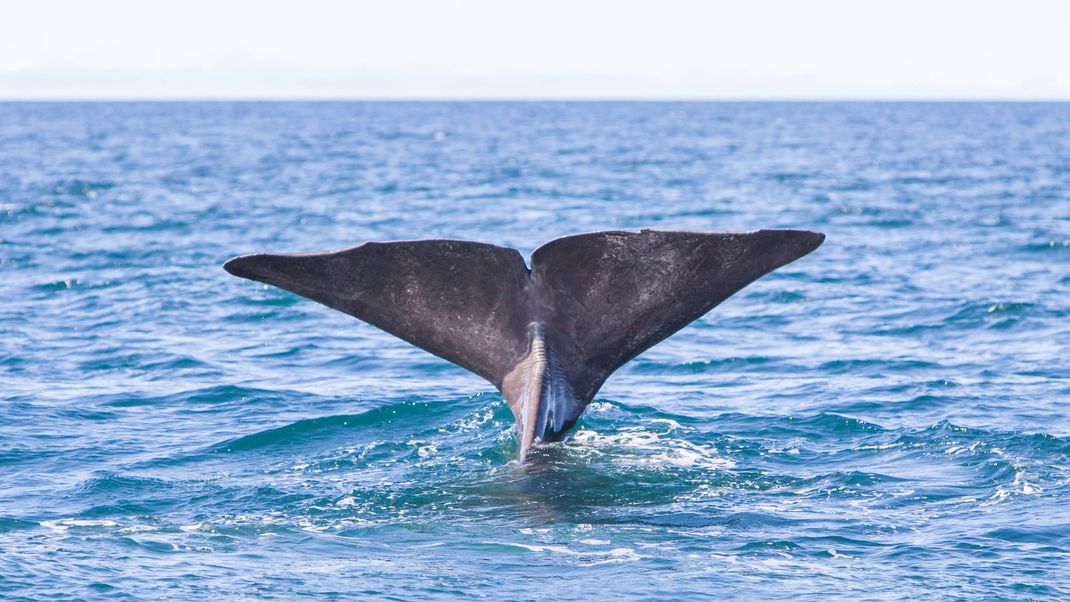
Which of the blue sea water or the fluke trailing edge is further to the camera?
the fluke trailing edge

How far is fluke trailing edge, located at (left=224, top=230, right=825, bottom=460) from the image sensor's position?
7453mm

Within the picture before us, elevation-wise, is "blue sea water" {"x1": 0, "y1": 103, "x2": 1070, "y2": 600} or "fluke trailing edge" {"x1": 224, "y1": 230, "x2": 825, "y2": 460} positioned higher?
"fluke trailing edge" {"x1": 224, "y1": 230, "x2": 825, "y2": 460}

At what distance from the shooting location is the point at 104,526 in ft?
26.6

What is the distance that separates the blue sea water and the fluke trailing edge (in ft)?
2.58

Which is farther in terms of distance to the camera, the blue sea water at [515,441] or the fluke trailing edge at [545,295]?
the fluke trailing edge at [545,295]

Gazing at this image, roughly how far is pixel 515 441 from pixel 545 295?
219 cm

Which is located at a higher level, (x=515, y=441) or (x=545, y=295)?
(x=545, y=295)

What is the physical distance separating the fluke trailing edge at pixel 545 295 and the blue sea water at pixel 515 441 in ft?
2.58

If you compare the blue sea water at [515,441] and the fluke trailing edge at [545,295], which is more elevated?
the fluke trailing edge at [545,295]

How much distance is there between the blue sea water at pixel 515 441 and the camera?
7.25 meters

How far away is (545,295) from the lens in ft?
26.2

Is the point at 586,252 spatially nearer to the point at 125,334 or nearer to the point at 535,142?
the point at 125,334

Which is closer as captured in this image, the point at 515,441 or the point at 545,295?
the point at 545,295

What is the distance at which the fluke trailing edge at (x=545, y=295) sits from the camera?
7453 millimetres
